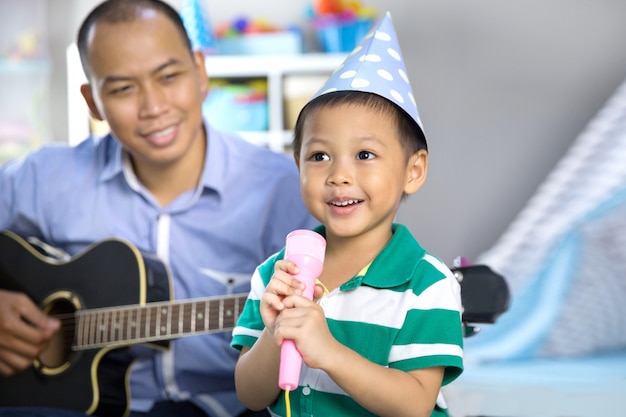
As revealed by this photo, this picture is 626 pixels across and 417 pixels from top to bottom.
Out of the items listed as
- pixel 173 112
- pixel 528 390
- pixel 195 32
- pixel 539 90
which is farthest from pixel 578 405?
pixel 195 32

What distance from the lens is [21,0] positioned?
13.1 feet

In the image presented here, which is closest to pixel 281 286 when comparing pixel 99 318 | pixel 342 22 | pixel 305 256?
pixel 305 256

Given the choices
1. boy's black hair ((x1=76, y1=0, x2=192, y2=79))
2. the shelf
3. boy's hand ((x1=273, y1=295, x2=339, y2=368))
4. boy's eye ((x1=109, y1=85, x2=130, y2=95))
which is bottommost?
boy's hand ((x1=273, y1=295, x2=339, y2=368))

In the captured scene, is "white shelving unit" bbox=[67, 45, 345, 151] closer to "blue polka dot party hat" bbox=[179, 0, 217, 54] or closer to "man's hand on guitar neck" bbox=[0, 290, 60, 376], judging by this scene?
"blue polka dot party hat" bbox=[179, 0, 217, 54]

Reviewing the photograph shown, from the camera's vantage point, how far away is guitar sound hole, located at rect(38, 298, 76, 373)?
1694mm

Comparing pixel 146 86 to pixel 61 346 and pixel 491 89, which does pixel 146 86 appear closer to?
pixel 61 346

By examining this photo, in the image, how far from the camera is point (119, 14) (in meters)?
1.68

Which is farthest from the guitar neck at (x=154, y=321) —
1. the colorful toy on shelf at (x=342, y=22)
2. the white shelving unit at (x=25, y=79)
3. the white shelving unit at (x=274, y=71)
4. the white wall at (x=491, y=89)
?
the white shelving unit at (x=25, y=79)

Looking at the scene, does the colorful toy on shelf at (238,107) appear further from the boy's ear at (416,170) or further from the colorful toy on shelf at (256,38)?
the boy's ear at (416,170)

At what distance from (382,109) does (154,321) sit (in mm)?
737

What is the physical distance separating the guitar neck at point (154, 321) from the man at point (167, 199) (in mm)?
68

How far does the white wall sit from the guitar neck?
2.35 m

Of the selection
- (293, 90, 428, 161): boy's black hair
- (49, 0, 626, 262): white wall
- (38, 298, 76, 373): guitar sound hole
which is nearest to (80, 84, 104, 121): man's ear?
(38, 298, 76, 373): guitar sound hole

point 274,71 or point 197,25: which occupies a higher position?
point 197,25
